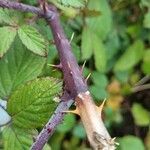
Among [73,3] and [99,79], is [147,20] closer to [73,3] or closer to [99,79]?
[99,79]

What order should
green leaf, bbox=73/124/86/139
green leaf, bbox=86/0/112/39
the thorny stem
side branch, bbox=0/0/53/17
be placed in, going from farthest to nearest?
1. green leaf, bbox=73/124/86/139
2. green leaf, bbox=86/0/112/39
3. side branch, bbox=0/0/53/17
4. the thorny stem

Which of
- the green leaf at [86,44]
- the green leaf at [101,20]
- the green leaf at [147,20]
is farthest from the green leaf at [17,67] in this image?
the green leaf at [147,20]

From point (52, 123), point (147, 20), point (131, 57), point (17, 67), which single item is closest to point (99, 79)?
point (131, 57)

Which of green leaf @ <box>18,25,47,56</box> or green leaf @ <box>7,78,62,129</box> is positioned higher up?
green leaf @ <box>18,25,47,56</box>

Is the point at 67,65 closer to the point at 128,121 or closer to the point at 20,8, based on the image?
the point at 20,8

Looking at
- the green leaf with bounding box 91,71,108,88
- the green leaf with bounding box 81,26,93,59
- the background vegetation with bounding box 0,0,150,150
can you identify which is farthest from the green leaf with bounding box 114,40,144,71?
the green leaf with bounding box 81,26,93,59

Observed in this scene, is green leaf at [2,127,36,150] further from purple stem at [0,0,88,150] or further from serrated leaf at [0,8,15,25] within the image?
serrated leaf at [0,8,15,25]
